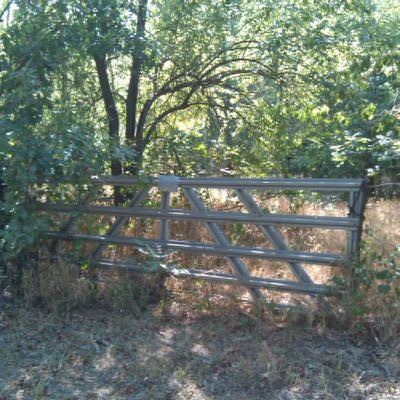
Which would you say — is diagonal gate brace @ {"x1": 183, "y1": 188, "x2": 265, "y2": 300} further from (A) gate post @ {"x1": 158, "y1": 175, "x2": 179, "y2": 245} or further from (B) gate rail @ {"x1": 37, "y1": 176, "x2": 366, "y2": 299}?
(A) gate post @ {"x1": 158, "y1": 175, "x2": 179, "y2": 245}

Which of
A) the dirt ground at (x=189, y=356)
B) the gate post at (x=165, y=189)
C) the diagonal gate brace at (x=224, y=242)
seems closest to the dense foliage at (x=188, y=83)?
the gate post at (x=165, y=189)

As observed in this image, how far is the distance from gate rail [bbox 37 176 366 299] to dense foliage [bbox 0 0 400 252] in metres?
0.49

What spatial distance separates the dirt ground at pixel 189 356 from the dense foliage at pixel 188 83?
3.48ft

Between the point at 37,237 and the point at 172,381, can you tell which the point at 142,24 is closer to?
the point at 37,237

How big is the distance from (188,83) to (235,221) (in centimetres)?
281

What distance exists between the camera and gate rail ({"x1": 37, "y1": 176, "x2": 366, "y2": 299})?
5.15m

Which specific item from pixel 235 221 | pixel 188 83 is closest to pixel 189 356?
pixel 235 221

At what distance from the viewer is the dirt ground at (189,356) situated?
427 centimetres

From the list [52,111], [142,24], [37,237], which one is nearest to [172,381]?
[37,237]

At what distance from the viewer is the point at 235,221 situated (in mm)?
5637

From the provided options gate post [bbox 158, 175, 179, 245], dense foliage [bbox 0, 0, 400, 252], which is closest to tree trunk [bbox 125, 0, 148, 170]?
dense foliage [bbox 0, 0, 400, 252]

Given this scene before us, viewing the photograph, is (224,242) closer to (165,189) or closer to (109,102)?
(165,189)

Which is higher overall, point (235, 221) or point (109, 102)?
point (109, 102)

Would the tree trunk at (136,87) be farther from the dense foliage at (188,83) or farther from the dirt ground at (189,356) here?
the dirt ground at (189,356)
